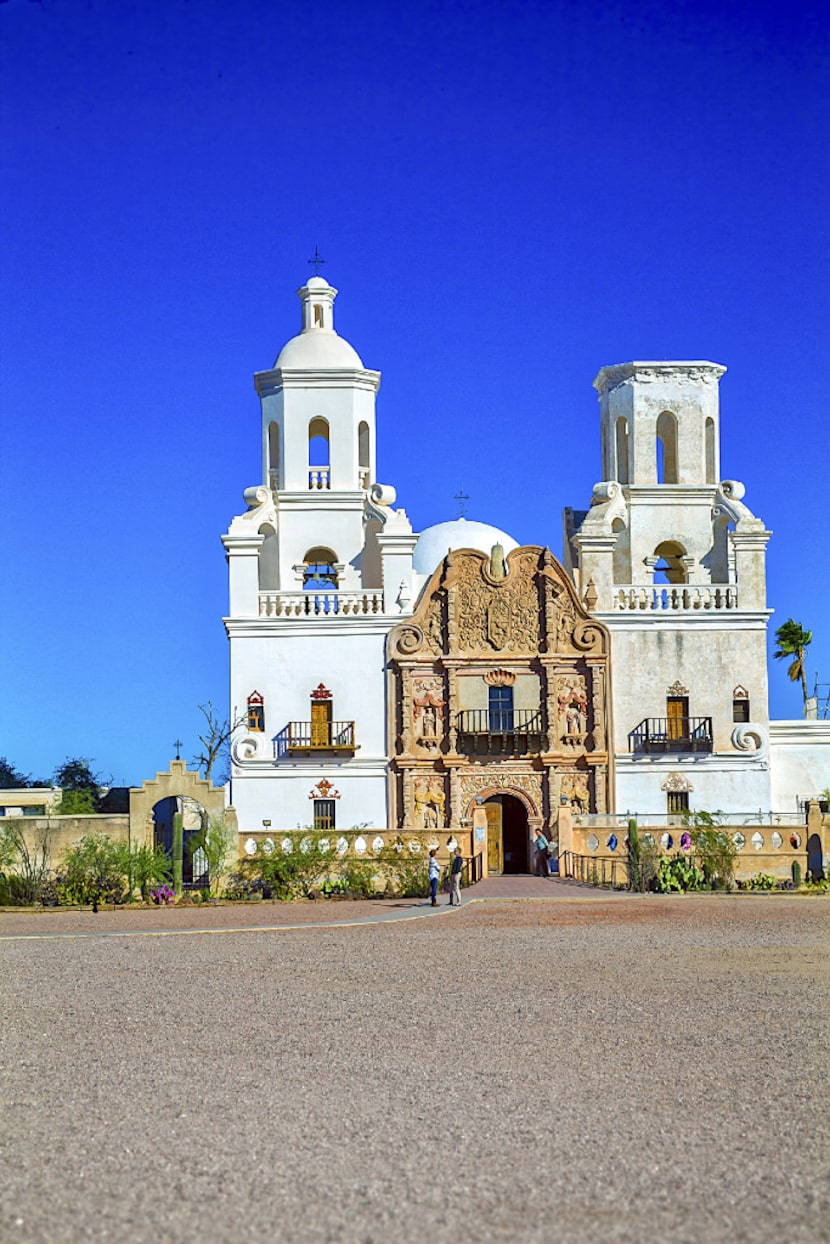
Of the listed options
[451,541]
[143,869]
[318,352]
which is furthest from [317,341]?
[143,869]

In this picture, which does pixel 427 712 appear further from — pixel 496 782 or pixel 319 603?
pixel 319 603

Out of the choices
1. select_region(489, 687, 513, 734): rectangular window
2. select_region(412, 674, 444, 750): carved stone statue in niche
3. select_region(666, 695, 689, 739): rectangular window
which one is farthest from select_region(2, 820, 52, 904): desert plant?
select_region(666, 695, 689, 739): rectangular window

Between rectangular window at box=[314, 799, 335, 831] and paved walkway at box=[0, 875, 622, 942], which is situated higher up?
rectangular window at box=[314, 799, 335, 831]

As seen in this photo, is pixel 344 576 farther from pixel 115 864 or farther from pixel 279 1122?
pixel 279 1122

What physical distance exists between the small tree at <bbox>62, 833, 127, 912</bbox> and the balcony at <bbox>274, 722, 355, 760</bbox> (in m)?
10.8

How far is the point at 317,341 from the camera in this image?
49.8 meters

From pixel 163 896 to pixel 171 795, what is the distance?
15.3 ft

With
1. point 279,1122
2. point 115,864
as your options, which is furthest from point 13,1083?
point 115,864

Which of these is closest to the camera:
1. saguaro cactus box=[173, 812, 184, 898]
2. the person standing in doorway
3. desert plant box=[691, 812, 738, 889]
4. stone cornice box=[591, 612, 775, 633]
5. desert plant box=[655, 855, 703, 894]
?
saguaro cactus box=[173, 812, 184, 898]

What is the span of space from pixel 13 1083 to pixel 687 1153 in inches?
211

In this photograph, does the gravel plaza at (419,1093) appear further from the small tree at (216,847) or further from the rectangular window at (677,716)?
the rectangular window at (677,716)

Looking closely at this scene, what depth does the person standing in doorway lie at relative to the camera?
4371cm

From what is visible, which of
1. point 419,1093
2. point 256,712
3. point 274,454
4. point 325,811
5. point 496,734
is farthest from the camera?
point 274,454

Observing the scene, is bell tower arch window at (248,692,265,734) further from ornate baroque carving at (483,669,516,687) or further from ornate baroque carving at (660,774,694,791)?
ornate baroque carving at (660,774,694,791)
